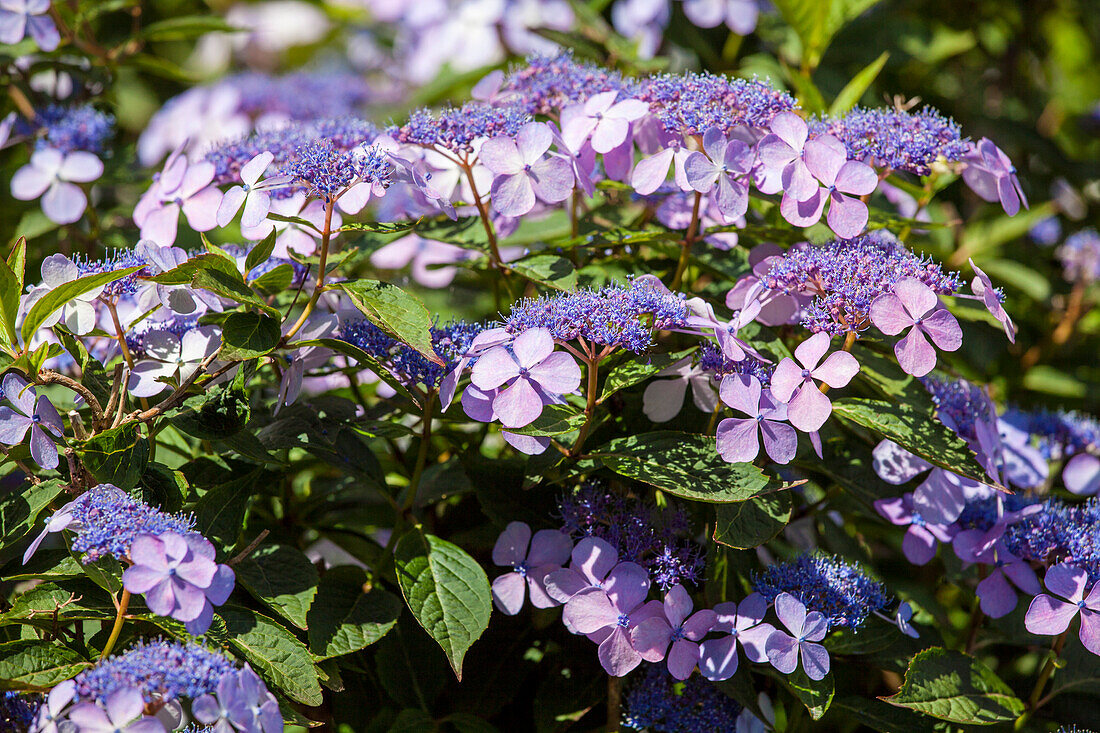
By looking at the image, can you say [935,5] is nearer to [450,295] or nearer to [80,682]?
[450,295]

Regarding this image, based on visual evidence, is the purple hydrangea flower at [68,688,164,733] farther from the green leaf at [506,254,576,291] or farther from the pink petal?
the green leaf at [506,254,576,291]

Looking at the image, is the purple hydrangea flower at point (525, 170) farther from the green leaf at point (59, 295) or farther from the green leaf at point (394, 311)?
the green leaf at point (59, 295)

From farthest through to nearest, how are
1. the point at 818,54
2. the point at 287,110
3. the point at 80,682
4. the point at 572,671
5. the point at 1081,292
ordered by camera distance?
the point at 287,110
the point at 1081,292
the point at 818,54
the point at 572,671
the point at 80,682

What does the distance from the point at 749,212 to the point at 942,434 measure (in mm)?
460

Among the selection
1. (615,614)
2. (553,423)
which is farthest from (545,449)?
(615,614)

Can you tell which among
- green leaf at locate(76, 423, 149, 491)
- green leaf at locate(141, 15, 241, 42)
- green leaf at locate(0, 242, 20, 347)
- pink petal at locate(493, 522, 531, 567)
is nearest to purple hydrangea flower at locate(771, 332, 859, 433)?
pink petal at locate(493, 522, 531, 567)

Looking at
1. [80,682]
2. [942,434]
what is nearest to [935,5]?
[942,434]

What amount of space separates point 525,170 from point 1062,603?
0.76 metres

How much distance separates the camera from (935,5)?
2240 mm

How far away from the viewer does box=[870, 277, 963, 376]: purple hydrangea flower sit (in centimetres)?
91

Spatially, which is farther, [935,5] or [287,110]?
[935,5]

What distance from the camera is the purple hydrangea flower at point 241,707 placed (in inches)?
29.6

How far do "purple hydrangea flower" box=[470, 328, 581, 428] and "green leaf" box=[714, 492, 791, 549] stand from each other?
21 centimetres

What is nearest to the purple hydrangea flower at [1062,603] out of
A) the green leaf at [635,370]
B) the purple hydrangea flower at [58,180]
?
the green leaf at [635,370]
